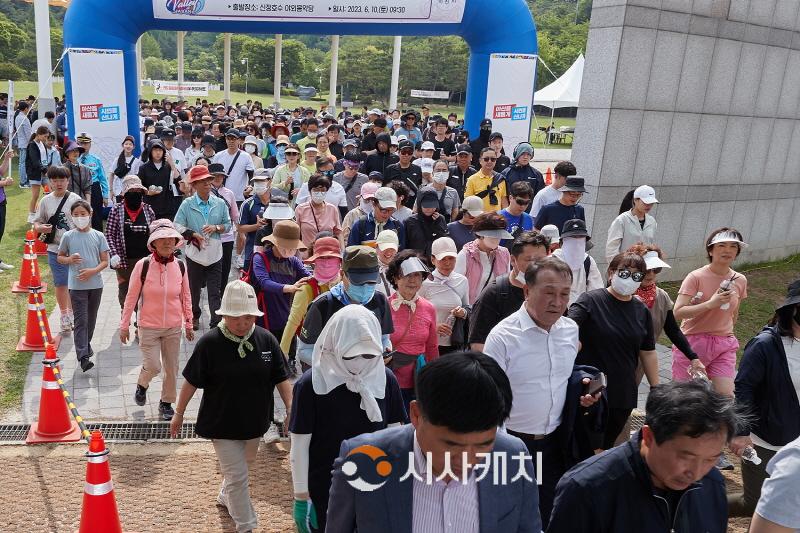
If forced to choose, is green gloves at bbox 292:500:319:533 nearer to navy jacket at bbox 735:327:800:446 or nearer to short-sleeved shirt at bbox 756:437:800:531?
short-sleeved shirt at bbox 756:437:800:531

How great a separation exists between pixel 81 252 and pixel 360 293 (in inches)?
153

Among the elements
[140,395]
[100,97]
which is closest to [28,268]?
[140,395]

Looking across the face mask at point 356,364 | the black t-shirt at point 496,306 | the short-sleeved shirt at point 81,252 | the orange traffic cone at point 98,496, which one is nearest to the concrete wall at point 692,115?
the black t-shirt at point 496,306

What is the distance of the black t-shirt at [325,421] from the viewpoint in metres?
3.51

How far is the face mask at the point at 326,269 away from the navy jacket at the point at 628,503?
12.0 feet

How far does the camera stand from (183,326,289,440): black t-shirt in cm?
445

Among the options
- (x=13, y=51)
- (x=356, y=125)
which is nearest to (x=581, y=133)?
(x=356, y=125)

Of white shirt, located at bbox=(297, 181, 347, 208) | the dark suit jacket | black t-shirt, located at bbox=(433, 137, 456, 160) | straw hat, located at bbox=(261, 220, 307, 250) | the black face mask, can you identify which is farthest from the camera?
black t-shirt, located at bbox=(433, 137, 456, 160)

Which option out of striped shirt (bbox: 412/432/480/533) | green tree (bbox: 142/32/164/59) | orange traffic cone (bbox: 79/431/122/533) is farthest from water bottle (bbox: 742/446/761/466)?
green tree (bbox: 142/32/164/59)

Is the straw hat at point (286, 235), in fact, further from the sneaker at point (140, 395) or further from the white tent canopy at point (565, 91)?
the white tent canopy at point (565, 91)

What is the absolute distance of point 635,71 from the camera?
984cm

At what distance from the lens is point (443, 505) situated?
2223mm

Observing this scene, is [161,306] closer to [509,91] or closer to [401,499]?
[401,499]

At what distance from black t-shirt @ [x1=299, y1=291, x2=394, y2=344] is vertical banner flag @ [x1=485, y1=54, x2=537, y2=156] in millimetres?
12519
